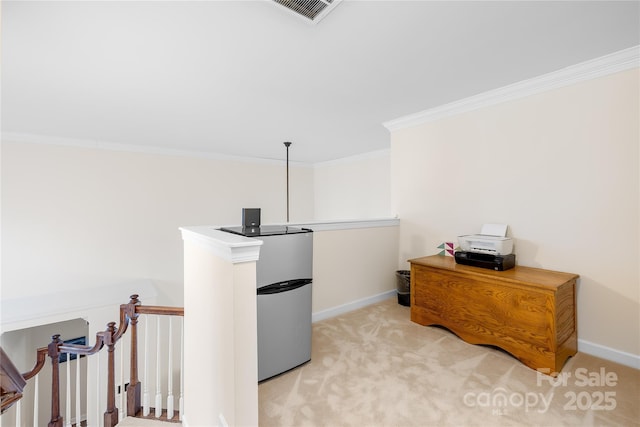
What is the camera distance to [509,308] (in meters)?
2.24

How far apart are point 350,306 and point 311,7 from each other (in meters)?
2.79

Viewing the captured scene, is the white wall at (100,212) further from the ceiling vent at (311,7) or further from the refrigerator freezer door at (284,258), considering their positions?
the ceiling vent at (311,7)

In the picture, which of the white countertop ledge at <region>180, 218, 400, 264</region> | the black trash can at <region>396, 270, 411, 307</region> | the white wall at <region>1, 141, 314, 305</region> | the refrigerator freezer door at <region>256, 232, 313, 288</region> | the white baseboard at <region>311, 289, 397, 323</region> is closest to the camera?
the white countertop ledge at <region>180, 218, 400, 264</region>

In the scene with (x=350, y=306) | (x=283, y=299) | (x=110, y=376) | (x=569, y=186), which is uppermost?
(x=569, y=186)

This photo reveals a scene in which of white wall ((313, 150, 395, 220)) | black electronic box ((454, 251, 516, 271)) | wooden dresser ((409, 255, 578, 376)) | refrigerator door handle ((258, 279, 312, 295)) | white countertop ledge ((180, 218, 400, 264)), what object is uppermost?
white wall ((313, 150, 395, 220))

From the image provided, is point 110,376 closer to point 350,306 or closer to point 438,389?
point 350,306

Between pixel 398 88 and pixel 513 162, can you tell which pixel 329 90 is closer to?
pixel 398 88

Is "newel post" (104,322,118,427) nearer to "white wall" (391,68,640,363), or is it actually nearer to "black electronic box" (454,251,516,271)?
"black electronic box" (454,251,516,271)

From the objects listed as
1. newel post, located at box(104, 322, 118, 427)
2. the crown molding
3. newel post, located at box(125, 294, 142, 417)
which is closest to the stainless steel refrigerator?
newel post, located at box(125, 294, 142, 417)

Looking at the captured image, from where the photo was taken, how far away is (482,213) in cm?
298

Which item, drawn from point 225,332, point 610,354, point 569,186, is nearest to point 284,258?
point 225,332

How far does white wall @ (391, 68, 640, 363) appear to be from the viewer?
7.12 ft

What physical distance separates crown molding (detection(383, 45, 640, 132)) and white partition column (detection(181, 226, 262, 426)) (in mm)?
2731

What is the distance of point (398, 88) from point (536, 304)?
2.11m
